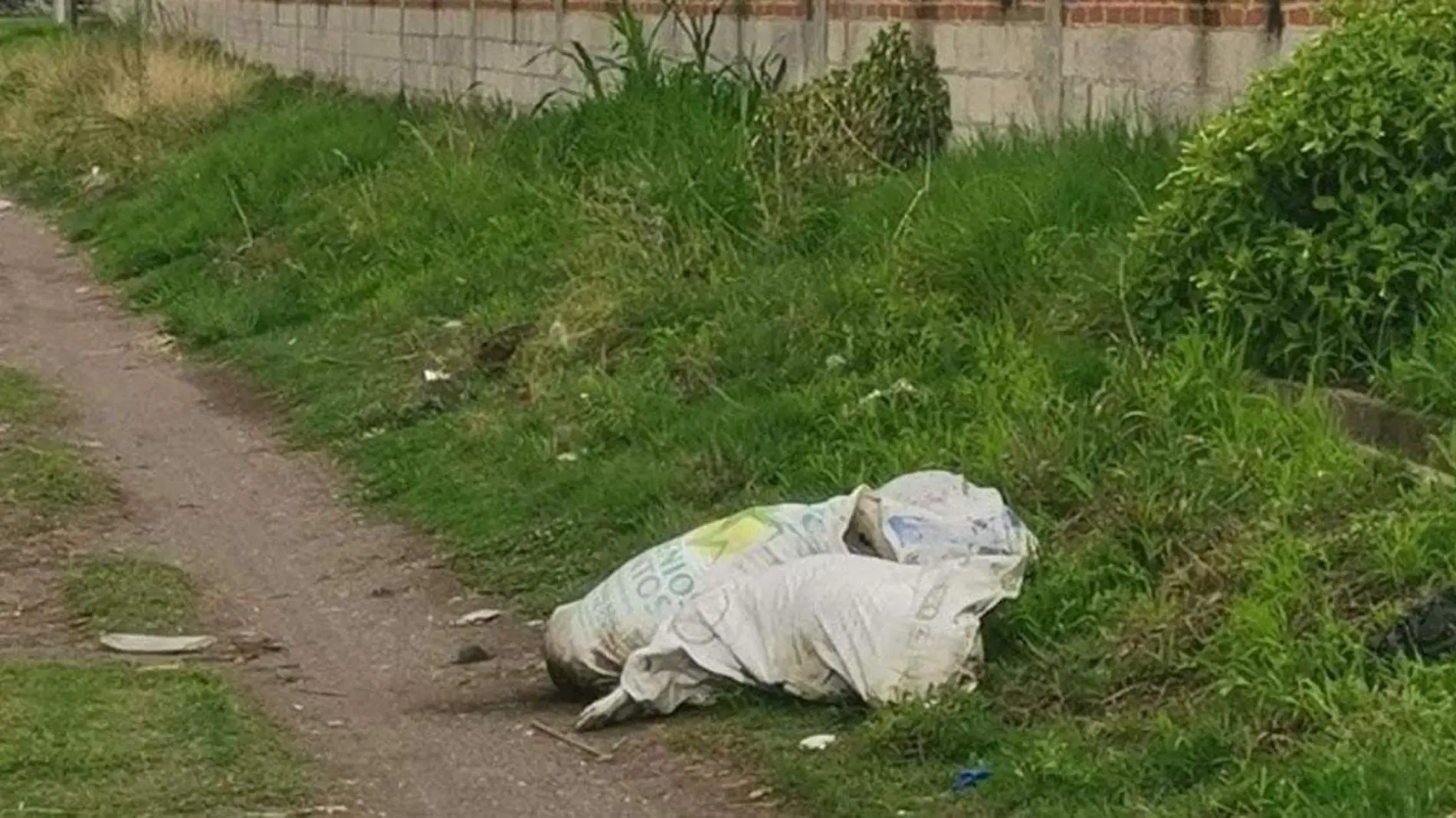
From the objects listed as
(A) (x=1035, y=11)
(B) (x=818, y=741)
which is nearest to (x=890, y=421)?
(B) (x=818, y=741)

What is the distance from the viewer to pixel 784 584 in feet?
20.2

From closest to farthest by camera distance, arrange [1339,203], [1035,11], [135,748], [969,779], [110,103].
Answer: [969,779], [135,748], [1339,203], [1035,11], [110,103]

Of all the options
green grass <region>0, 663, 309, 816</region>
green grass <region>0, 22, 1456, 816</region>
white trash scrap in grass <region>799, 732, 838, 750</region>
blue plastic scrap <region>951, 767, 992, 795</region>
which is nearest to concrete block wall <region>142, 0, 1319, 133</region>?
green grass <region>0, 22, 1456, 816</region>

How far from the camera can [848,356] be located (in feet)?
27.5

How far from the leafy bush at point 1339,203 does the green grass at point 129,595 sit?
10.1 feet

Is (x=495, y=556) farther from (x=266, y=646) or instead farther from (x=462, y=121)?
(x=462, y=121)

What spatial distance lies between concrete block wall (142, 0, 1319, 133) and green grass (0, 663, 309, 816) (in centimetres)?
398

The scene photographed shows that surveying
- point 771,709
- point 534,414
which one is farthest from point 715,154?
point 771,709

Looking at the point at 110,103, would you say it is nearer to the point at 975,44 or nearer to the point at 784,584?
the point at 975,44

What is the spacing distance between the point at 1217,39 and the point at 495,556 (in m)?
2.97

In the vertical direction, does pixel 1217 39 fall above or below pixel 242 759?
above

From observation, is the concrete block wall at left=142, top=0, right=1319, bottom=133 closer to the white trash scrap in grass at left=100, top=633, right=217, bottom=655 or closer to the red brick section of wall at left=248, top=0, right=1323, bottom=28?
the red brick section of wall at left=248, top=0, right=1323, bottom=28

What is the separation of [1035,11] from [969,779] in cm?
495

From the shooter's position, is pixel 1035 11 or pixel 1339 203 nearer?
pixel 1339 203
